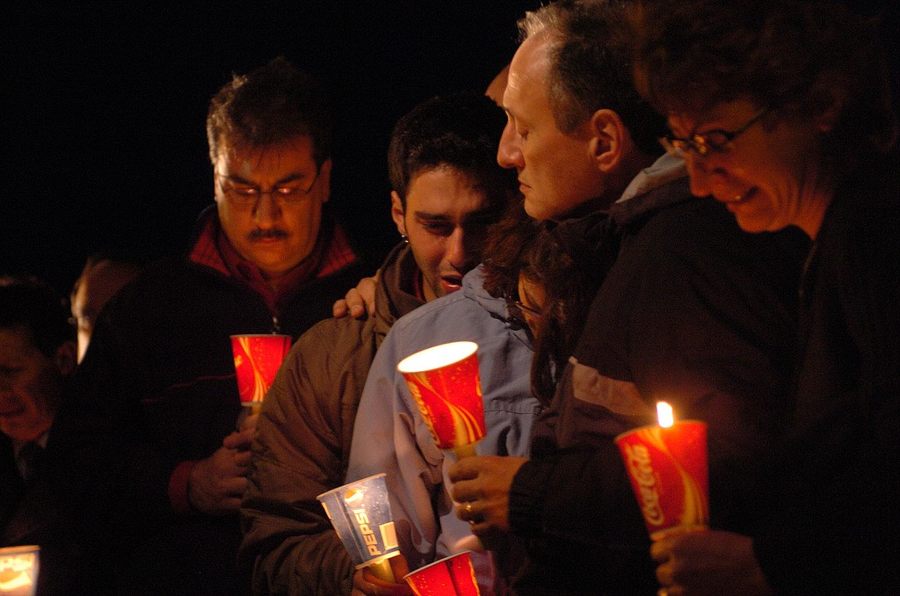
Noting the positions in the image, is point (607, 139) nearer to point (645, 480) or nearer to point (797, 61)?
point (797, 61)

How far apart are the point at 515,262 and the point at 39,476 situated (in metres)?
2.15

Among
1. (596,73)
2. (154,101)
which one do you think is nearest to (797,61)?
(596,73)

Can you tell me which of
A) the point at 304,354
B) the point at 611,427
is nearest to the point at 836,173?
the point at 611,427

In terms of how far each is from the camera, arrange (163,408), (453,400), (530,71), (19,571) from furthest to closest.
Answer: (163,408)
(19,571)
(530,71)
(453,400)

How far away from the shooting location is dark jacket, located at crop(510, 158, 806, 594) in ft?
6.86

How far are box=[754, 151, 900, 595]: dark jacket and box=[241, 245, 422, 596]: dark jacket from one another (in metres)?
1.45

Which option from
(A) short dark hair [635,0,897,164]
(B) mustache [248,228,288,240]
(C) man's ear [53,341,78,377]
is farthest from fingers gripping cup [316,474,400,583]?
(C) man's ear [53,341,78,377]

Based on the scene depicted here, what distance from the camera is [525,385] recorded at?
296 cm

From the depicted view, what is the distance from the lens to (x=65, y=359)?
4.96 meters

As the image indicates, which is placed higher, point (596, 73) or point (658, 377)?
point (596, 73)

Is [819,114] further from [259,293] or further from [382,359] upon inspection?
[259,293]

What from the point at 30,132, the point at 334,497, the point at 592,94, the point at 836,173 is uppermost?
the point at 30,132

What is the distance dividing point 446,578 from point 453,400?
471mm

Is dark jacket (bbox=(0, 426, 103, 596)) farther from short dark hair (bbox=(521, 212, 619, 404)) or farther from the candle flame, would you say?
the candle flame
